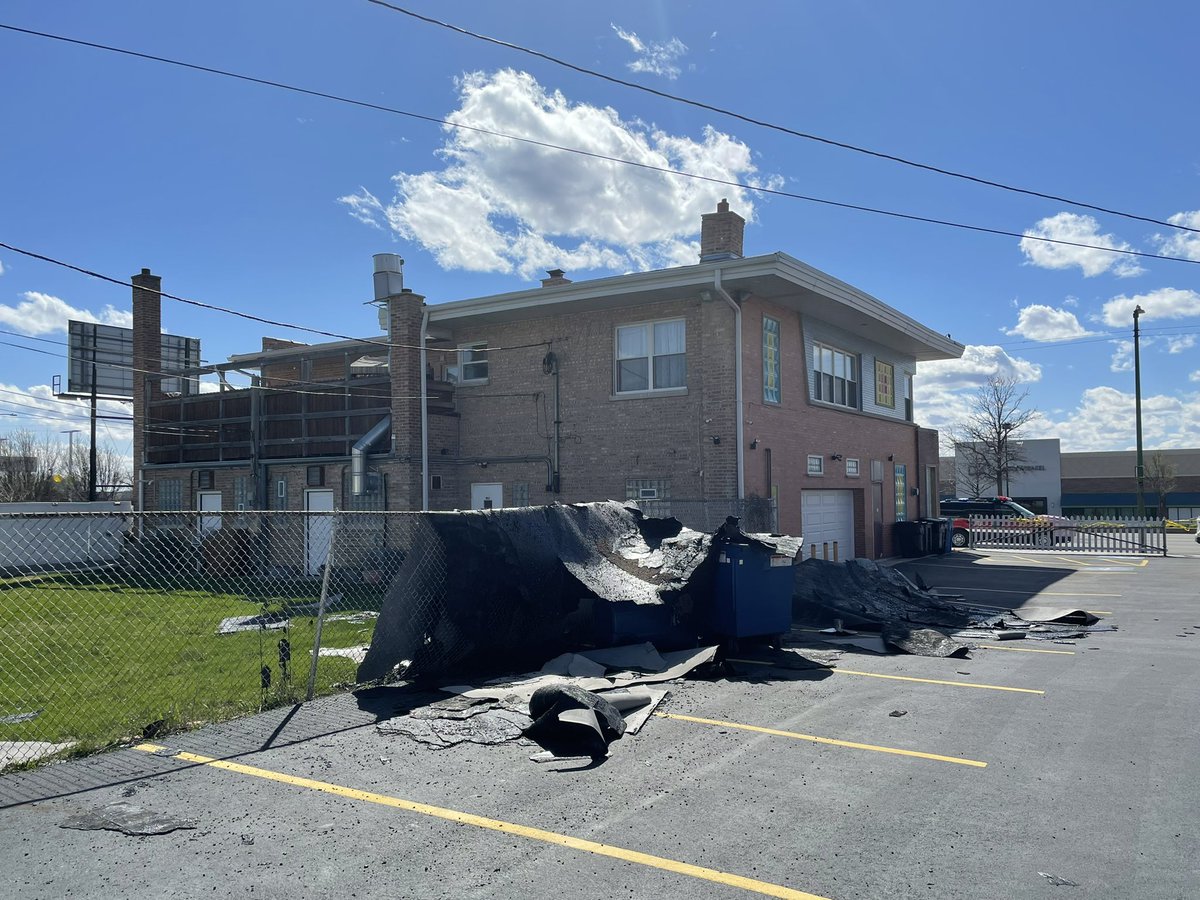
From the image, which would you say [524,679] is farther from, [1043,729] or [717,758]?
[1043,729]

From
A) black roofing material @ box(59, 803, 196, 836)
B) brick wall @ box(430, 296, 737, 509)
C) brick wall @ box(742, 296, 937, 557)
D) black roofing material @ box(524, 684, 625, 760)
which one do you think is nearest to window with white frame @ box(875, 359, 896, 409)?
brick wall @ box(742, 296, 937, 557)

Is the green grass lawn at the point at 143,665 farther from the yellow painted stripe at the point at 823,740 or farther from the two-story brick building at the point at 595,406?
the two-story brick building at the point at 595,406

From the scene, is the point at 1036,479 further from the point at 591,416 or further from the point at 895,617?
the point at 895,617

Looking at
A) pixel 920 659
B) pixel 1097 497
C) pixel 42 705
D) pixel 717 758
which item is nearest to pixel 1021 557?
pixel 920 659

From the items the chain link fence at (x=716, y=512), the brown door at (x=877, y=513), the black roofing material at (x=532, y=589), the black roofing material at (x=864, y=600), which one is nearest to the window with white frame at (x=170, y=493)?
the chain link fence at (x=716, y=512)

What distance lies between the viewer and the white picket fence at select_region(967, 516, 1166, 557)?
91.0ft

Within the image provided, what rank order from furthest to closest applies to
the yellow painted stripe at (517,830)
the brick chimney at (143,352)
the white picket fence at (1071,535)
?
the white picket fence at (1071,535)
the brick chimney at (143,352)
the yellow painted stripe at (517,830)

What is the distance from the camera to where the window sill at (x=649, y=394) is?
1762 centimetres

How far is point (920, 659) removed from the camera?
10.3 m

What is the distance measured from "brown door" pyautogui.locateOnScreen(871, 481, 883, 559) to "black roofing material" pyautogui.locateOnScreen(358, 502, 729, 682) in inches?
551

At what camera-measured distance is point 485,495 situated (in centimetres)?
2022

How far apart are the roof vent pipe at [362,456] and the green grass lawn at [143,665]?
4068 mm

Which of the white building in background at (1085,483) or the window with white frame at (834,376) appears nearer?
the window with white frame at (834,376)

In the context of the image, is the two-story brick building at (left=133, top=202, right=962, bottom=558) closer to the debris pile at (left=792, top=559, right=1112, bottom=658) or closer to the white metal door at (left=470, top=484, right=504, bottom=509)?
the white metal door at (left=470, top=484, right=504, bottom=509)
